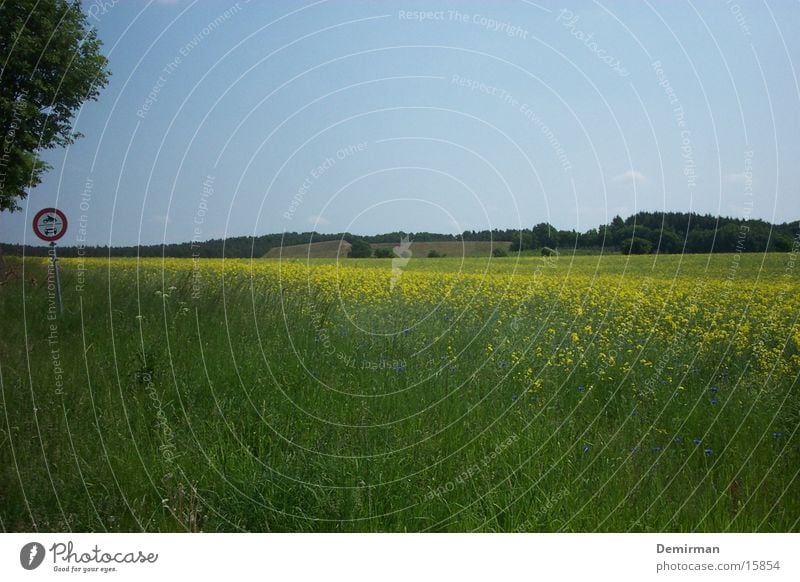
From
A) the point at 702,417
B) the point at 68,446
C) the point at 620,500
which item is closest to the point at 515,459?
the point at 620,500

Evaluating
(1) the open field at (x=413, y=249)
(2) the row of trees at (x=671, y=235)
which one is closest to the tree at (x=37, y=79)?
(1) the open field at (x=413, y=249)

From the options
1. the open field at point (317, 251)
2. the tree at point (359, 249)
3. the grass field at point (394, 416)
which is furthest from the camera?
the open field at point (317, 251)

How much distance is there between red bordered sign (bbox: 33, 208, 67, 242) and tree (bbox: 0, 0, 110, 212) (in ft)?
0.54

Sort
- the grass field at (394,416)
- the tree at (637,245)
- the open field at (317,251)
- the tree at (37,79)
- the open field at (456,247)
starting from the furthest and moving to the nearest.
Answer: the open field at (317,251)
the open field at (456,247)
the tree at (637,245)
the tree at (37,79)
the grass field at (394,416)

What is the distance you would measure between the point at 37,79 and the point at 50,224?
1026 millimetres

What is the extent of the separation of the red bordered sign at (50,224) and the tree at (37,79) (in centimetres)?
17

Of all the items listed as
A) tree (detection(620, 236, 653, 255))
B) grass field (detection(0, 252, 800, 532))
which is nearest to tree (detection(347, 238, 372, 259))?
grass field (detection(0, 252, 800, 532))

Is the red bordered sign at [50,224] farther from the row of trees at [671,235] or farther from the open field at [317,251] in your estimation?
the row of trees at [671,235]

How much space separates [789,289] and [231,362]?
4135 millimetres

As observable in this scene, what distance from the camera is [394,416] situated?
4203mm

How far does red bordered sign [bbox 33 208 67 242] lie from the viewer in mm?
4164

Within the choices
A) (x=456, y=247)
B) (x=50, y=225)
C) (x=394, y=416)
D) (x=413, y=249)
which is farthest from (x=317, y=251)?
(x=394, y=416)

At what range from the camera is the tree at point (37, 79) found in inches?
160

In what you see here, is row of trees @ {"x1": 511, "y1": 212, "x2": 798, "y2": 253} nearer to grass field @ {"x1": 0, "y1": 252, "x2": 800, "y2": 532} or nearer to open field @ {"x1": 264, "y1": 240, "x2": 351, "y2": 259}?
grass field @ {"x1": 0, "y1": 252, "x2": 800, "y2": 532}
